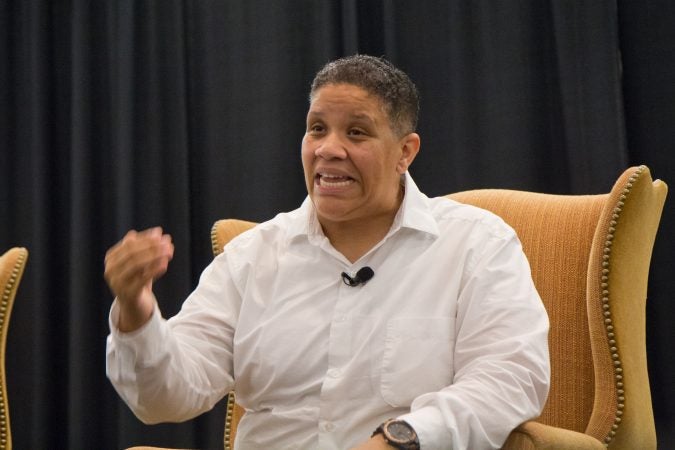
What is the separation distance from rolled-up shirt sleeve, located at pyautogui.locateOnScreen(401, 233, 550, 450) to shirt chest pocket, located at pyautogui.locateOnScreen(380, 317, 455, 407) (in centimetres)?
3

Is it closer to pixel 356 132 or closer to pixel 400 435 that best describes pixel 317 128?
pixel 356 132

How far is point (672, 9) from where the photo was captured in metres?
3.38

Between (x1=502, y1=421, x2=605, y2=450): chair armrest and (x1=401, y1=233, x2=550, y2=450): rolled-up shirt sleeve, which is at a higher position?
(x1=401, y1=233, x2=550, y2=450): rolled-up shirt sleeve

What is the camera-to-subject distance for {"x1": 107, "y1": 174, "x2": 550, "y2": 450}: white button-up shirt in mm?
1776

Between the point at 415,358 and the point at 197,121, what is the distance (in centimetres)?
232

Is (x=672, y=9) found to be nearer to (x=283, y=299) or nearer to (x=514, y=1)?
(x=514, y=1)

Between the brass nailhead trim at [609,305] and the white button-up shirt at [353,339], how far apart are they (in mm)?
234

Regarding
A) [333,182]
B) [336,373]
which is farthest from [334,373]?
[333,182]

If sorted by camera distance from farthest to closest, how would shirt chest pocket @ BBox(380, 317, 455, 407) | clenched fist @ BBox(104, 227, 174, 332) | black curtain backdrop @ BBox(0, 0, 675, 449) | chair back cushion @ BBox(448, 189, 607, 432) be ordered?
black curtain backdrop @ BBox(0, 0, 675, 449) → chair back cushion @ BBox(448, 189, 607, 432) → shirt chest pocket @ BBox(380, 317, 455, 407) → clenched fist @ BBox(104, 227, 174, 332)

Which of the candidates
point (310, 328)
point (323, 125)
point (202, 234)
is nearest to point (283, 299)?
point (310, 328)

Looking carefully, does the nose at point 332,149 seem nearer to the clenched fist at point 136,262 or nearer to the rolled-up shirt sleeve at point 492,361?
the rolled-up shirt sleeve at point 492,361

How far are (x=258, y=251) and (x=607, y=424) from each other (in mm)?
904

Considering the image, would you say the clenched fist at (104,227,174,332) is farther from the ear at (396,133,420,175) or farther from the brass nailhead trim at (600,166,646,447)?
the brass nailhead trim at (600,166,646,447)

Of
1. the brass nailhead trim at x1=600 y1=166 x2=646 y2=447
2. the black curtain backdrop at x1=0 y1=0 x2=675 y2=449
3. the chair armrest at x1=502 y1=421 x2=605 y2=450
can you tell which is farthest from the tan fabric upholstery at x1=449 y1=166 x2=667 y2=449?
the black curtain backdrop at x1=0 y1=0 x2=675 y2=449
